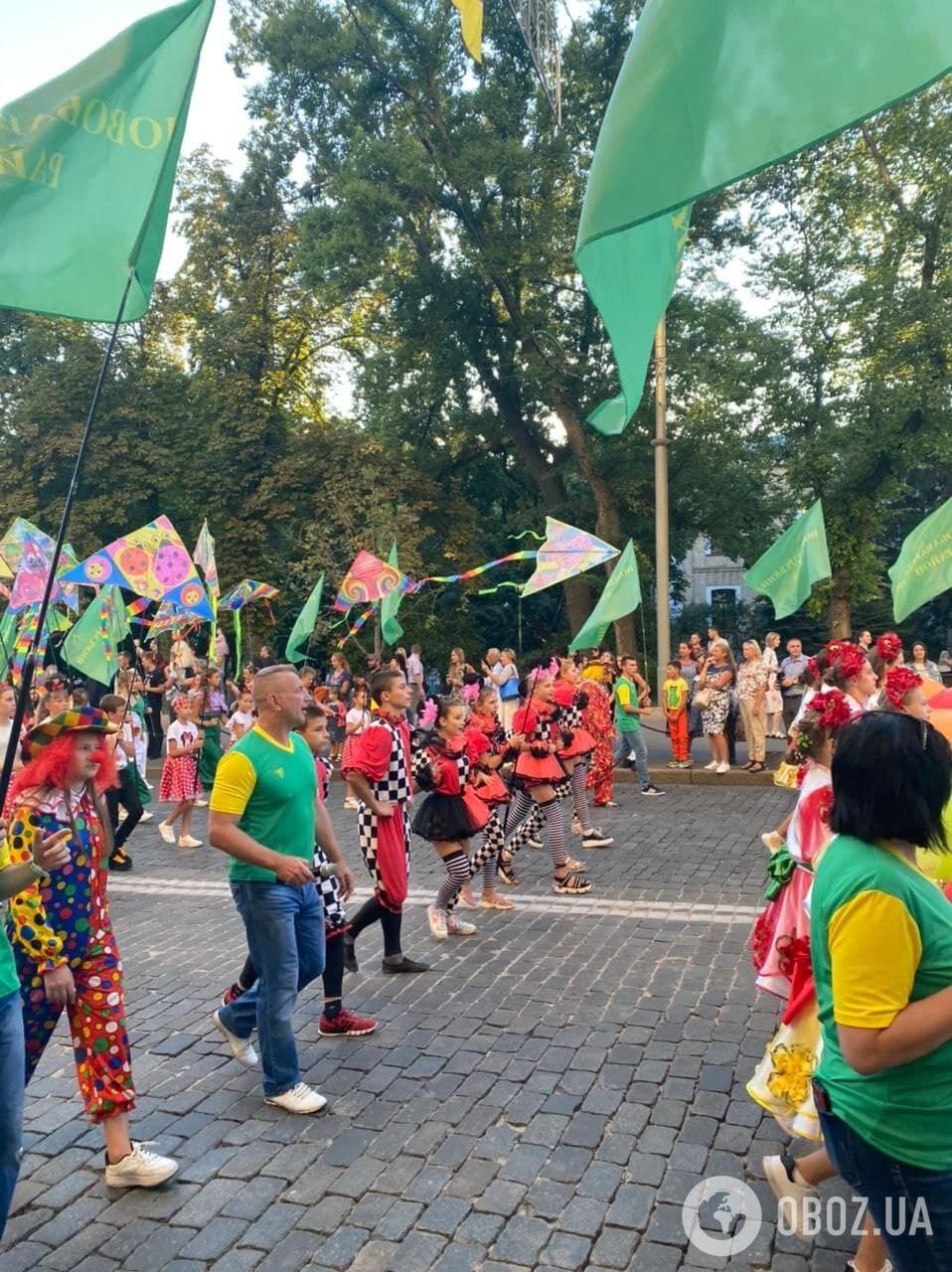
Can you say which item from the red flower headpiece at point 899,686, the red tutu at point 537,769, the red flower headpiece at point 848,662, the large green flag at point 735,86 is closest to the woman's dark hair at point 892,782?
the large green flag at point 735,86

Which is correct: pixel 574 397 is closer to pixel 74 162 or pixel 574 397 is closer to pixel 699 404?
pixel 699 404

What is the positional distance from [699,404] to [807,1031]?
22989 mm

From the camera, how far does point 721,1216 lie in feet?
11.5

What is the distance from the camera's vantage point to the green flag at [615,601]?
11.6m

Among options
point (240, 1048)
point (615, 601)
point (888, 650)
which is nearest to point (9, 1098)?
point (240, 1048)

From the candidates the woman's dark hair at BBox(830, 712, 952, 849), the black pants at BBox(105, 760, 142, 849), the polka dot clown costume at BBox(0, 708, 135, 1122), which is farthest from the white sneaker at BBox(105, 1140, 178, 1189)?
the black pants at BBox(105, 760, 142, 849)

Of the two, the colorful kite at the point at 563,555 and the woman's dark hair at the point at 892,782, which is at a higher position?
the colorful kite at the point at 563,555

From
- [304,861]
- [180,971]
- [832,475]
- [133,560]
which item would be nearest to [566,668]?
[133,560]

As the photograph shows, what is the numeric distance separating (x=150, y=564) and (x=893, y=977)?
11.9 m

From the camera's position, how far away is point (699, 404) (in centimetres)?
2509

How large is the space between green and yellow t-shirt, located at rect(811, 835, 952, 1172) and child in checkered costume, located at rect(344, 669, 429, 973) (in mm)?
4020

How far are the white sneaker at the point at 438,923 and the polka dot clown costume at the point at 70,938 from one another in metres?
3.16

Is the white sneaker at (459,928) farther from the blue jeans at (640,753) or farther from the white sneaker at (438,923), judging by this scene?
the blue jeans at (640,753)

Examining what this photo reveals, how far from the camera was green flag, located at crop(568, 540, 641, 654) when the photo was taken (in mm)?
11633
